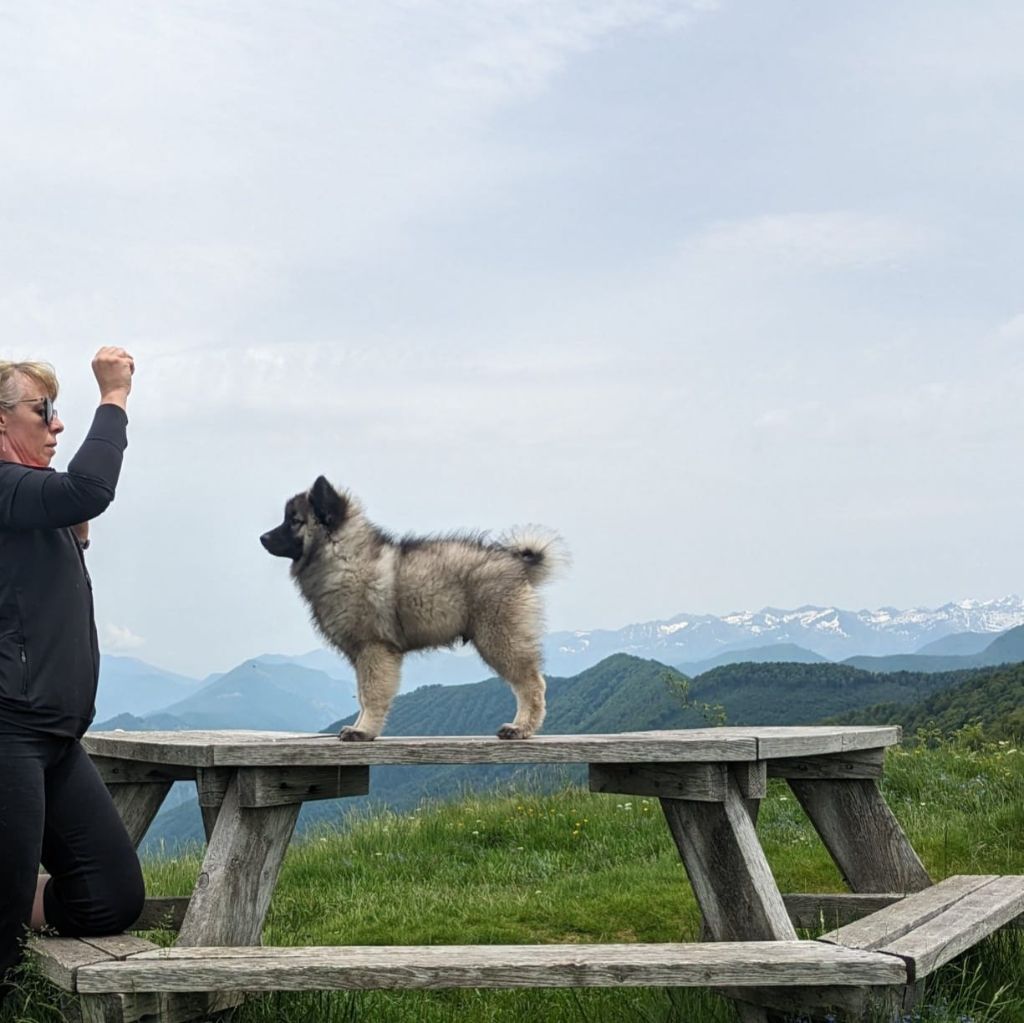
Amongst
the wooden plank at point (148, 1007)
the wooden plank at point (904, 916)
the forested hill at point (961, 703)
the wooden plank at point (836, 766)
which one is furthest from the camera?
the forested hill at point (961, 703)

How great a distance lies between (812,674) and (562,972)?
56.9m

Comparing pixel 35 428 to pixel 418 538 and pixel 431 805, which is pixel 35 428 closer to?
pixel 418 538

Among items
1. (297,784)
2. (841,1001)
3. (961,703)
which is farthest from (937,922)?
(961,703)

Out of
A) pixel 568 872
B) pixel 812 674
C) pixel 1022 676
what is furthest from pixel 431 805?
pixel 812 674

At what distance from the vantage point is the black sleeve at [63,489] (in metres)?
3.90

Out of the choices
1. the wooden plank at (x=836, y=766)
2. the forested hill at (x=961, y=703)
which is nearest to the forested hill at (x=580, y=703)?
→ the forested hill at (x=961, y=703)

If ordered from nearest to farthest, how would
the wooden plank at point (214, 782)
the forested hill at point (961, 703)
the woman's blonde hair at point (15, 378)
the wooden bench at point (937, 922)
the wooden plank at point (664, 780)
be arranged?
1. the wooden bench at point (937, 922)
2. the woman's blonde hair at point (15, 378)
3. the wooden plank at point (664, 780)
4. the wooden plank at point (214, 782)
5. the forested hill at point (961, 703)

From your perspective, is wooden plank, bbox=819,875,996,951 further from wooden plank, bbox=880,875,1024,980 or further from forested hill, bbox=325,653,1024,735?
forested hill, bbox=325,653,1024,735

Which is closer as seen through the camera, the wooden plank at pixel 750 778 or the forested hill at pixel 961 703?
the wooden plank at pixel 750 778

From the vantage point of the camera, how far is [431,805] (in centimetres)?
921

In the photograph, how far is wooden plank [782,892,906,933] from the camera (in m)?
5.35

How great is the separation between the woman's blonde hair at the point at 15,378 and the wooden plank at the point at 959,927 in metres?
3.39

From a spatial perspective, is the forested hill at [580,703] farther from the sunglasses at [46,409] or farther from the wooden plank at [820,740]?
the sunglasses at [46,409]

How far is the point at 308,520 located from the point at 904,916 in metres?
2.83
